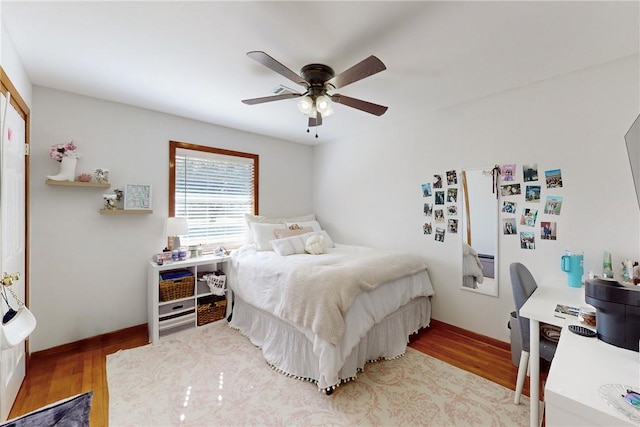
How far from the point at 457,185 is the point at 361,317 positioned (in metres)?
1.79

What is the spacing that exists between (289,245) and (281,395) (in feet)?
5.02

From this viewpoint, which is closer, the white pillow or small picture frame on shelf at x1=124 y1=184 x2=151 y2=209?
small picture frame on shelf at x1=124 y1=184 x2=151 y2=209

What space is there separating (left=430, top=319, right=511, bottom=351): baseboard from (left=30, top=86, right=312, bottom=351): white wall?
3.31 metres

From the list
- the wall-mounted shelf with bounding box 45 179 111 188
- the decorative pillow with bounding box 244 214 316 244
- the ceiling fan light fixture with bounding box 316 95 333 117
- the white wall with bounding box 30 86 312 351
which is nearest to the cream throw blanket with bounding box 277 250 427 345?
the ceiling fan light fixture with bounding box 316 95 333 117

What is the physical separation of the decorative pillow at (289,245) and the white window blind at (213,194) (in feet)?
2.78

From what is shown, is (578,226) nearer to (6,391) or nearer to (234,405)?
(234,405)

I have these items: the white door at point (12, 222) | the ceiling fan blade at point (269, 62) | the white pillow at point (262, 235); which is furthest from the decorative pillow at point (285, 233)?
the white door at point (12, 222)

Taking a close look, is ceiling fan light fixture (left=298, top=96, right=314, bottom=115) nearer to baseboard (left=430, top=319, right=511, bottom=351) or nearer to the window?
the window

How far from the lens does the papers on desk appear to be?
147 centimetres

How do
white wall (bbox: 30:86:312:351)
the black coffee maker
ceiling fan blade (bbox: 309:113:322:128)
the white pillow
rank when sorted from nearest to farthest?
the black coffee maker < ceiling fan blade (bbox: 309:113:322:128) < white wall (bbox: 30:86:312:351) < the white pillow

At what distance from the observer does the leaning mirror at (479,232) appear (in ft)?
8.73

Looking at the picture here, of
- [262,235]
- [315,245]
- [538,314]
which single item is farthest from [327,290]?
[262,235]

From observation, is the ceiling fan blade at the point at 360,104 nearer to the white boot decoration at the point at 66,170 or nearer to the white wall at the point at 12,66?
the white wall at the point at 12,66

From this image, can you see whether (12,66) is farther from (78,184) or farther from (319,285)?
(319,285)
